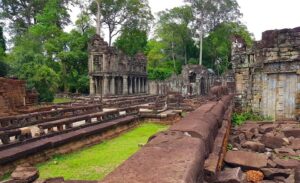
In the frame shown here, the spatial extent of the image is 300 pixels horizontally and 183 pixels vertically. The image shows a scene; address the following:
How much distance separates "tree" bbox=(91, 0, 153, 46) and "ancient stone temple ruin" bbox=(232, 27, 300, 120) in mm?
34003

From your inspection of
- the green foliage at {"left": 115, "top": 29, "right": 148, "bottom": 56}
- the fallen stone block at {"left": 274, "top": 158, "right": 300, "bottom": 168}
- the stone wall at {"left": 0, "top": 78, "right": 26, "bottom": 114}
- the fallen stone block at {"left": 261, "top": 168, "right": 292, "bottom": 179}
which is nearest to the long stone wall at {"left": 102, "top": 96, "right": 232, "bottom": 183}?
the fallen stone block at {"left": 261, "top": 168, "right": 292, "bottom": 179}

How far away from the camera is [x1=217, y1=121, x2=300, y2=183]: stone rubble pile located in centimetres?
509

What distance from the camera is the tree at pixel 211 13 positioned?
49.6 metres

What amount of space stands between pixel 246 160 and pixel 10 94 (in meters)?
12.4

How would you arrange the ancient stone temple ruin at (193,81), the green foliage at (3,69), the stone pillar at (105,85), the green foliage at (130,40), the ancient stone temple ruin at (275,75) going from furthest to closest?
the green foliage at (130,40)
the ancient stone temple ruin at (193,81)
the stone pillar at (105,85)
the green foliage at (3,69)
the ancient stone temple ruin at (275,75)

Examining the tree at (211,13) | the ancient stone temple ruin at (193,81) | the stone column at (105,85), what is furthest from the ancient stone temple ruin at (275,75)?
the tree at (211,13)

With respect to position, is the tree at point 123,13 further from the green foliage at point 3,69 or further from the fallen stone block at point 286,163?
the fallen stone block at point 286,163

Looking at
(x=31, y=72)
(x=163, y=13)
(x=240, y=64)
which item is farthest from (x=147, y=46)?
(x=240, y=64)

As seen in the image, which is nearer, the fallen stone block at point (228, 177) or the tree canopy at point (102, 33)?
the fallen stone block at point (228, 177)

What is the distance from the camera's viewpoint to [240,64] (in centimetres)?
1578

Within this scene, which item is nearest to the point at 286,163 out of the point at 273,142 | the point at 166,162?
the point at 273,142

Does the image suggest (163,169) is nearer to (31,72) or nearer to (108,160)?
(108,160)

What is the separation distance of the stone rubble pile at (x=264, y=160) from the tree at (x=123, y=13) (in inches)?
1570

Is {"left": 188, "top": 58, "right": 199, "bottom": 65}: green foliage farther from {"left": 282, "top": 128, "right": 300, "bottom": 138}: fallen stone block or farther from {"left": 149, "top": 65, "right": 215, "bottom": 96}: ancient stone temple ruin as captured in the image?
{"left": 282, "top": 128, "right": 300, "bottom": 138}: fallen stone block
